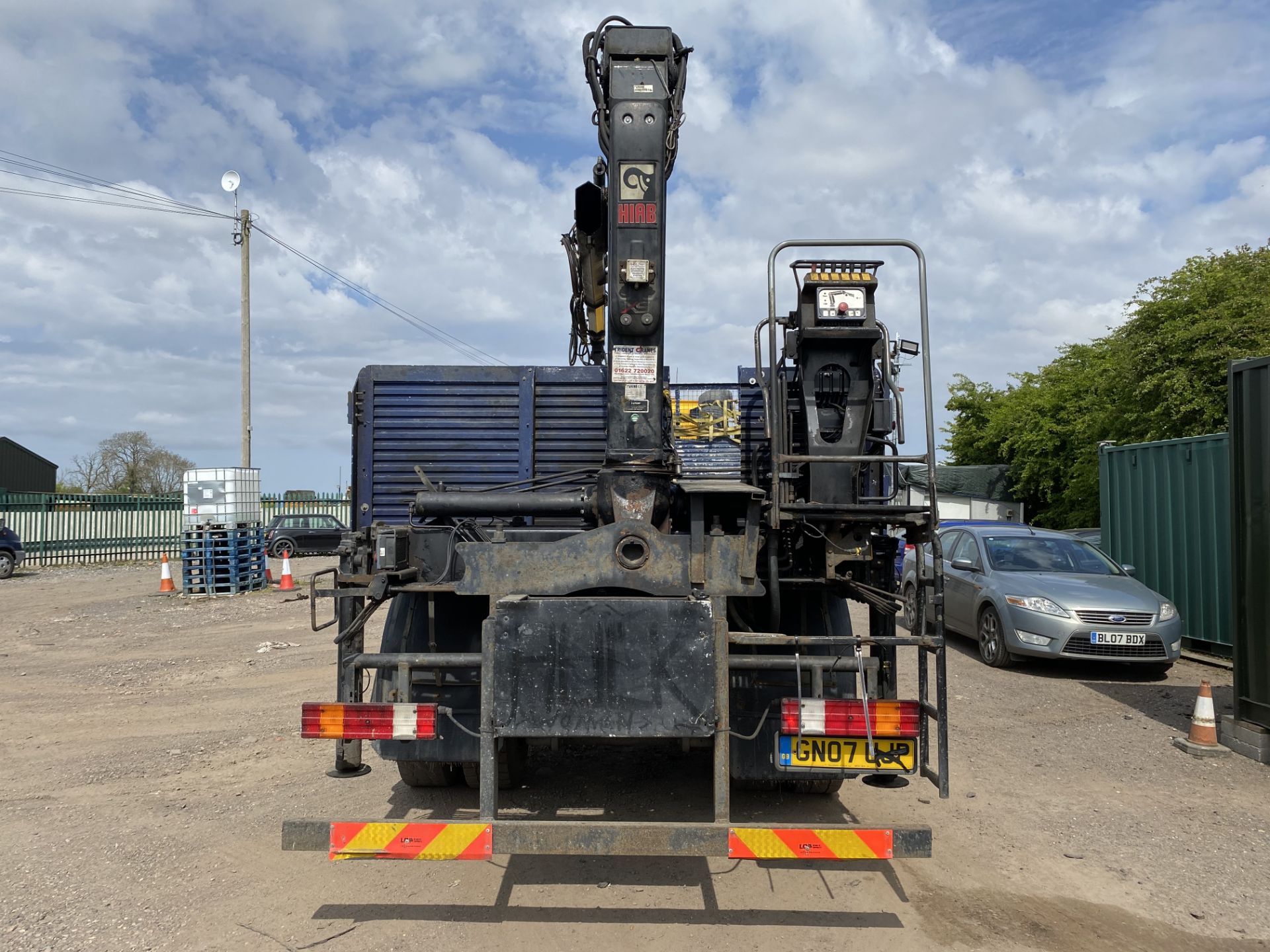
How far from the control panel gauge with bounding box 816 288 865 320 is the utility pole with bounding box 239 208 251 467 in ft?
58.5

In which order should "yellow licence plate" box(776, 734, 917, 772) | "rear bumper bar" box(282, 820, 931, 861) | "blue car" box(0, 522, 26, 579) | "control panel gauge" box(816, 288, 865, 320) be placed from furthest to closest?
"blue car" box(0, 522, 26, 579)
"control panel gauge" box(816, 288, 865, 320)
"yellow licence plate" box(776, 734, 917, 772)
"rear bumper bar" box(282, 820, 931, 861)

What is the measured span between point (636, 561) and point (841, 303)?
Answer: 2.06 metres

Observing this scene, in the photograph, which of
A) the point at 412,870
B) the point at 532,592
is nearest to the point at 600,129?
the point at 532,592

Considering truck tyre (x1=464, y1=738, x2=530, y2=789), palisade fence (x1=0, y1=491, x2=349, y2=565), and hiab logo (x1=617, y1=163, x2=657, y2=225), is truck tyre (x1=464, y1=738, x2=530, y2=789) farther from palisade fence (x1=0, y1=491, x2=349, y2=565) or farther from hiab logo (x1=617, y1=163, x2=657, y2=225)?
palisade fence (x1=0, y1=491, x2=349, y2=565)

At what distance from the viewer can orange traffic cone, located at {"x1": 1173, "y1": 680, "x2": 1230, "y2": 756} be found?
21.5 ft

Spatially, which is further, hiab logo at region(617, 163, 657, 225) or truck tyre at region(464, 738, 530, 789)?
truck tyre at region(464, 738, 530, 789)

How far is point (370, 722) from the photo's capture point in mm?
3852

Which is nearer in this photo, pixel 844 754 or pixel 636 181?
Result: pixel 844 754

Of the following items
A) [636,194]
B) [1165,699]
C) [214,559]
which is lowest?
[1165,699]

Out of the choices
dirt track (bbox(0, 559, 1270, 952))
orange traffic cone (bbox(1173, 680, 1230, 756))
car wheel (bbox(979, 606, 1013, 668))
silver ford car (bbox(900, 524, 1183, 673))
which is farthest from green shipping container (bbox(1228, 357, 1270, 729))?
car wheel (bbox(979, 606, 1013, 668))

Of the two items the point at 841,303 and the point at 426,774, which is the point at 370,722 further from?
the point at 841,303

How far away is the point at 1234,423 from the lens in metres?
6.73

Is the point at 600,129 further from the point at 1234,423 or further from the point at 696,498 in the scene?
the point at 1234,423

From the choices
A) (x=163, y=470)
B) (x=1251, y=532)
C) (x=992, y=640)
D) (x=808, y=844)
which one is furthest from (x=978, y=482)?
(x=163, y=470)
